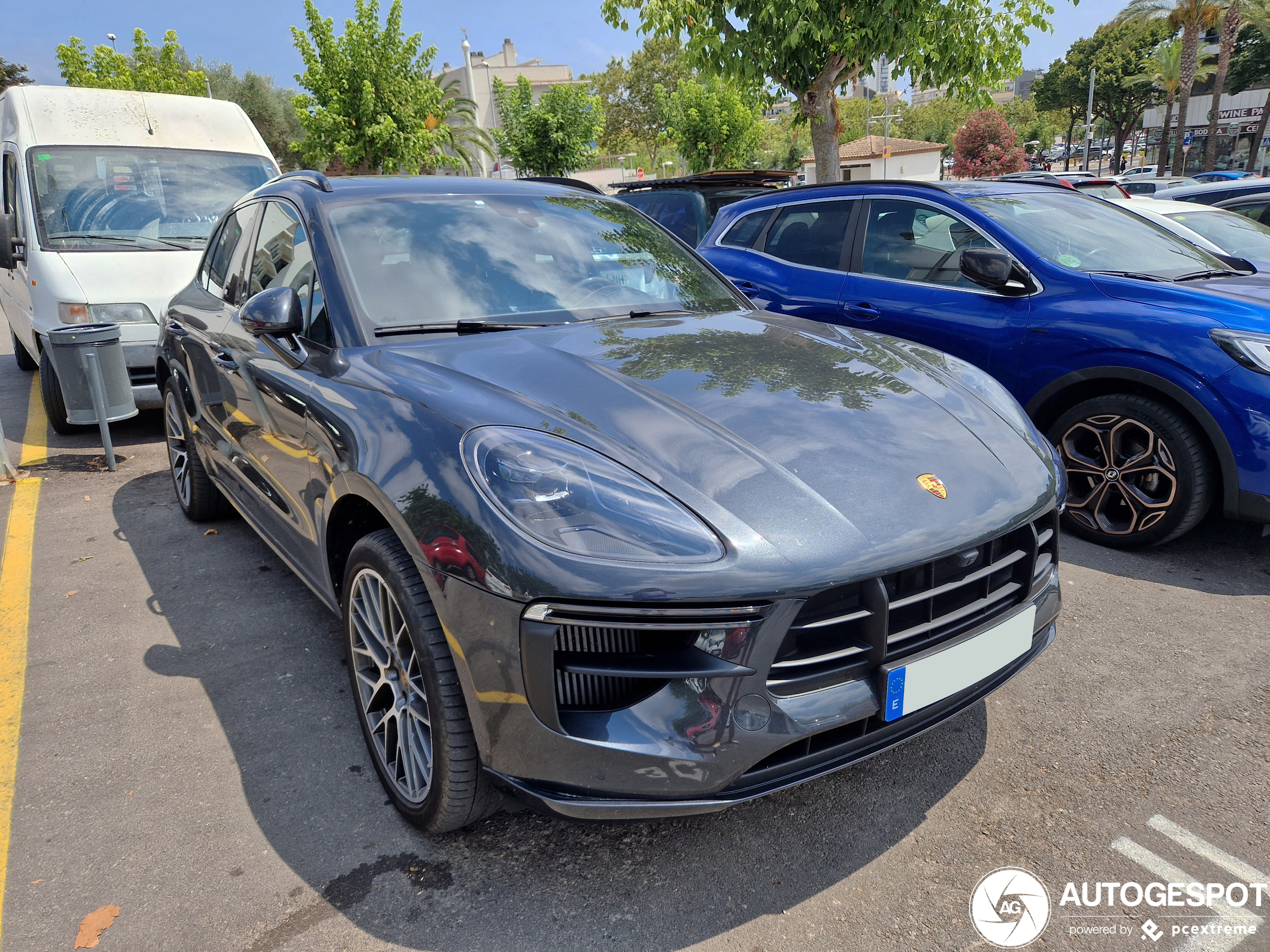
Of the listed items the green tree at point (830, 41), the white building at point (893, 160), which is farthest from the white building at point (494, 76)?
the green tree at point (830, 41)

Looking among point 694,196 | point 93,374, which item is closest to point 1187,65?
point 694,196

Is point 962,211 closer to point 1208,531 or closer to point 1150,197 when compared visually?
point 1208,531

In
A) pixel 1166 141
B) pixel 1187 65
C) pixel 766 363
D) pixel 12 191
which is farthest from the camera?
pixel 1166 141

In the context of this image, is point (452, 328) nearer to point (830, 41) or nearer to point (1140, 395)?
point (1140, 395)

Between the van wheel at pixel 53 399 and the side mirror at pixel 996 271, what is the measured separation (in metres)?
6.01

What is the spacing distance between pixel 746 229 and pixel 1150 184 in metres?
10.0

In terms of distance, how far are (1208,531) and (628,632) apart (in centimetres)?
376

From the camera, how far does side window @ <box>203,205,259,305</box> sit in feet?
12.5

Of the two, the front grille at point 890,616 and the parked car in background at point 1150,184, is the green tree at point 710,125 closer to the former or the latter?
the parked car in background at point 1150,184

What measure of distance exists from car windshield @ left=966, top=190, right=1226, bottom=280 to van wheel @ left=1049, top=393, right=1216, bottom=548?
83 centimetres

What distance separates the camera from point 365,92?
22891mm

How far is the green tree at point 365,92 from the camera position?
22703 millimetres

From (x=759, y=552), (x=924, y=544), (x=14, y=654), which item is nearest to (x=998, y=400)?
(x=924, y=544)

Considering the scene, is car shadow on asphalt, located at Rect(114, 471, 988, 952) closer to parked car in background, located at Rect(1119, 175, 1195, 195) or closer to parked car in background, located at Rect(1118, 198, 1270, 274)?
parked car in background, located at Rect(1118, 198, 1270, 274)
